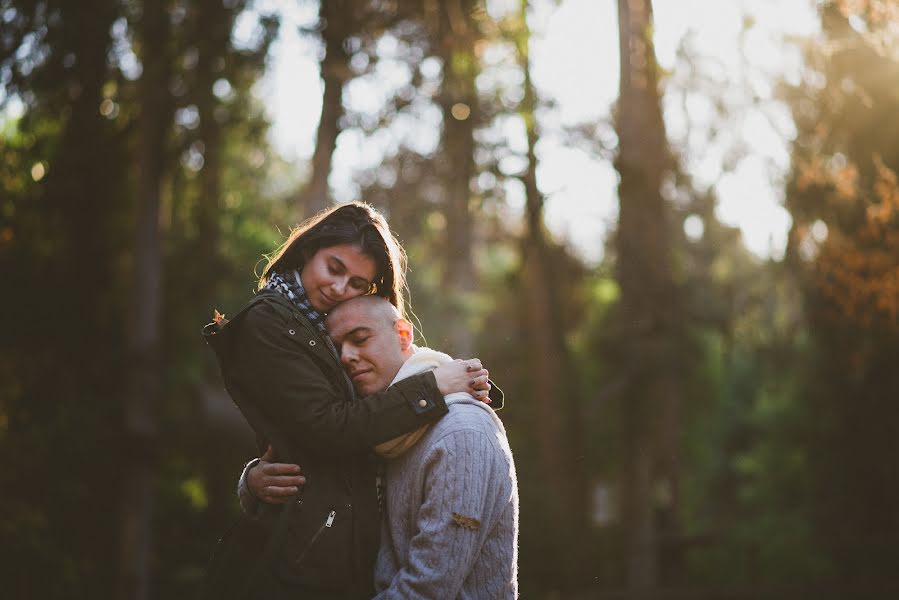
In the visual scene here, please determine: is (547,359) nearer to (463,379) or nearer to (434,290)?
(434,290)

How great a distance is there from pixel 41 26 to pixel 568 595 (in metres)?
10.3

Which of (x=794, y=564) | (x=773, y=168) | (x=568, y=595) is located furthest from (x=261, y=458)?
(x=794, y=564)

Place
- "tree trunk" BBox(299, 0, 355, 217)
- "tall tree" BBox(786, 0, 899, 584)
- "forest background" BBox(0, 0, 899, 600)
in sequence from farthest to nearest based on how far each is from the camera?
"tree trunk" BBox(299, 0, 355, 217)
"forest background" BBox(0, 0, 899, 600)
"tall tree" BBox(786, 0, 899, 584)

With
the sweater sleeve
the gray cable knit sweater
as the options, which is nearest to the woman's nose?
the gray cable knit sweater

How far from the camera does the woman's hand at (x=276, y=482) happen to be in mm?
3379

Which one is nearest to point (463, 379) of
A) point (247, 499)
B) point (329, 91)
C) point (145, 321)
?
point (247, 499)

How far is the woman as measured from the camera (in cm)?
331

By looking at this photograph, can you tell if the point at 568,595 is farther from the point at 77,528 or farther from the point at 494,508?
the point at 494,508

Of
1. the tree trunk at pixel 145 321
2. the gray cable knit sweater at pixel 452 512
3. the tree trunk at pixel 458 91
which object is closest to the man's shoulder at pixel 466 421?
the gray cable knit sweater at pixel 452 512

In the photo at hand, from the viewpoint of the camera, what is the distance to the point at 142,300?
1473cm

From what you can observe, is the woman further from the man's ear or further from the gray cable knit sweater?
the man's ear

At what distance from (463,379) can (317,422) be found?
1.63 feet

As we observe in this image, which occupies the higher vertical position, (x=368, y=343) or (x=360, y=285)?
(x=360, y=285)

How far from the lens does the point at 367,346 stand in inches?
141
